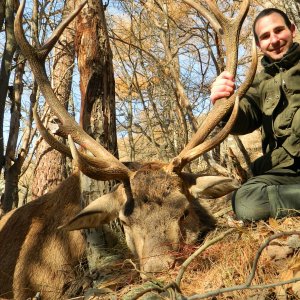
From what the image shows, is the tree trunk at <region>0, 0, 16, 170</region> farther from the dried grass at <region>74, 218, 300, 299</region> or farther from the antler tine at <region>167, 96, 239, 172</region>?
the dried grass at <region>74, 218, 300, 299</region>

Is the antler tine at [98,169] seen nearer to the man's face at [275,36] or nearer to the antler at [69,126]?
the antler at [69,126]

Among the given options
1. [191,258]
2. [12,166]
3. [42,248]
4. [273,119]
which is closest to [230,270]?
[191,258]

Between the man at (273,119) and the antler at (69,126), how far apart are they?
48.7 inches

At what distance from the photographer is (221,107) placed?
520 cm

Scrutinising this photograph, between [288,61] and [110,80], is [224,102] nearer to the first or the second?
[288,61]

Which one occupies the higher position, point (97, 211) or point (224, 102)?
point (224, 102)

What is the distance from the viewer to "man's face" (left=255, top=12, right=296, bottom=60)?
554 centimetres

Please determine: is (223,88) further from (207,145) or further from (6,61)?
(6,61)

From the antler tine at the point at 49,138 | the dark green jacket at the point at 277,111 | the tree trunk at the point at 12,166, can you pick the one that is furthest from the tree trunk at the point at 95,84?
the tree trunk at the point at 12,166

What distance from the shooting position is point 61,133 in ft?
16.8

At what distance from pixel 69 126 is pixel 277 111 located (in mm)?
2158

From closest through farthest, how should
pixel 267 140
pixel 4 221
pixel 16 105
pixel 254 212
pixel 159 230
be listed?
pixel 159 230, pixel 254 212, pixel 267 140, pixel 4 221, pixel 16 105

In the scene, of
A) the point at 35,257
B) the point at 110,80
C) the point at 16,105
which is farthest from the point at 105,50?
the point at 16,105

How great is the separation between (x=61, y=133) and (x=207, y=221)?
1691mm
